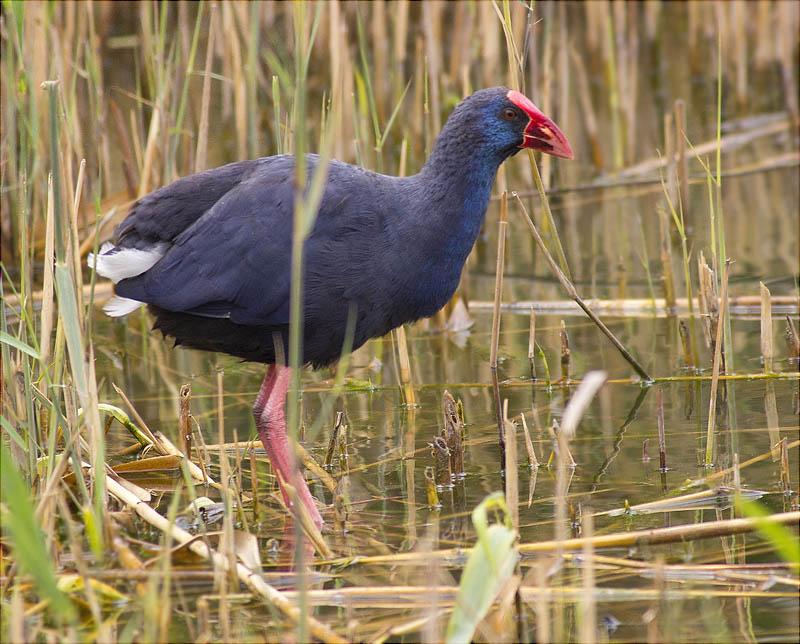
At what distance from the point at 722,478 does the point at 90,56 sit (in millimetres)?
2559

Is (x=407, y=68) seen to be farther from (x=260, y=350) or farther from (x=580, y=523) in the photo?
(x=580, y=523)

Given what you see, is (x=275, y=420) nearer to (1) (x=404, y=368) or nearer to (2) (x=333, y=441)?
(2) (x=333, y=441)

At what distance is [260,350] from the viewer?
289cm

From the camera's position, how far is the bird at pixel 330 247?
270 centimetres

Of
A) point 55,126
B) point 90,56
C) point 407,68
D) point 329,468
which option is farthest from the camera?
point 407,68

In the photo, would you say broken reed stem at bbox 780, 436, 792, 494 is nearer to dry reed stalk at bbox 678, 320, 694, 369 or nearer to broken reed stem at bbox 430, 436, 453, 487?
broken reed stem at bbox 430, 436, 453, 487

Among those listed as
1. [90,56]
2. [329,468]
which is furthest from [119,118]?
[329,468]

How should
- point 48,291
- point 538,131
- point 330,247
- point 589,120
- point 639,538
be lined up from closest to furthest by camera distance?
point 639,538
point 48,291
point 330,247
point 538,131
point 589,120

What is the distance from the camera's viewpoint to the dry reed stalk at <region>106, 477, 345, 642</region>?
197cm

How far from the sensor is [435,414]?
10.9 feet

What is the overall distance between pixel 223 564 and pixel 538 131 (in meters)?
1.36

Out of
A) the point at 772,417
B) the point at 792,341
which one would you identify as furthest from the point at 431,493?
the point at 792,341

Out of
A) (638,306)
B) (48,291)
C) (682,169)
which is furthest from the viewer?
(682,169)

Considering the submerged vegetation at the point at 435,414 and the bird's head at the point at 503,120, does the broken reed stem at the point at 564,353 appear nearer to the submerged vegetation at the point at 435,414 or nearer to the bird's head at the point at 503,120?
the submerged vegetation at the point at 435,414
